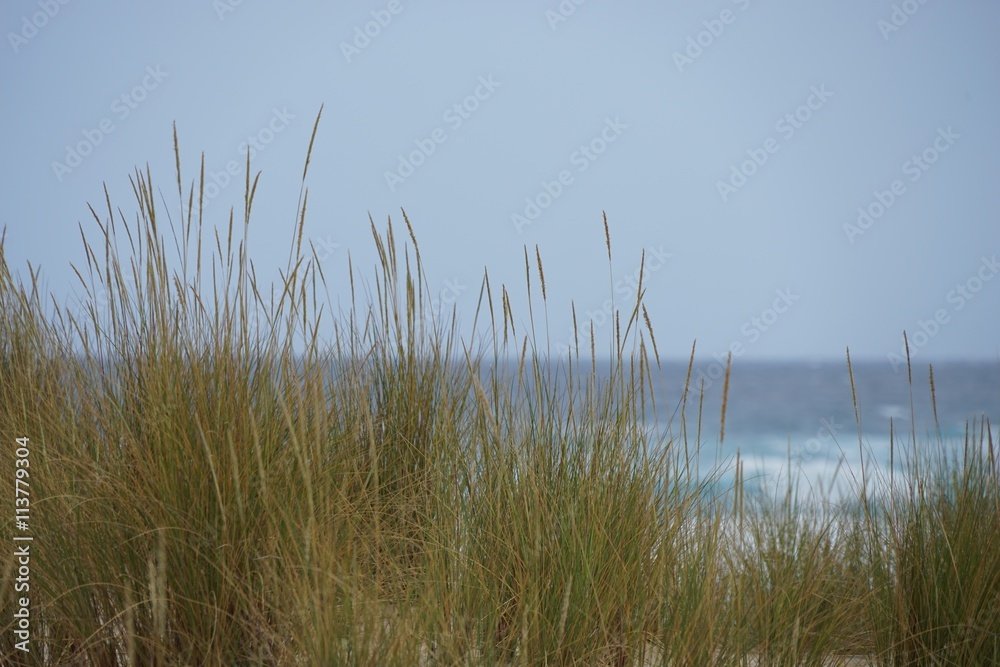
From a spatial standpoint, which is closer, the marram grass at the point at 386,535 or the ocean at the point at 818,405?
the marram grass at the point at 386,535

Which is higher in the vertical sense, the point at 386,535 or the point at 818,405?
the point at 386,535

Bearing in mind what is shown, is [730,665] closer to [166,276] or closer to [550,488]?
[550,488]

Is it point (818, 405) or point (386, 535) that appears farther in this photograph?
point (818, 405)

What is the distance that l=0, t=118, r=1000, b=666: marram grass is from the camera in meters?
1.47

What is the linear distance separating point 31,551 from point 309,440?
23.3 inches

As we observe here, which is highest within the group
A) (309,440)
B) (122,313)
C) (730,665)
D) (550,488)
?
(122,313)

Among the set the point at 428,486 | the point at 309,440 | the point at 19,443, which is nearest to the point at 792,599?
the point at 428,486

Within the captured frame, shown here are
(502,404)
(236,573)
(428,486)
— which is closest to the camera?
(236,573)

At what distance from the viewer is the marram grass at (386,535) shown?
4.81 ft

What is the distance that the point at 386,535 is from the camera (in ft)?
6.29

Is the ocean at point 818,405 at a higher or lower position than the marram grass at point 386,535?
lower

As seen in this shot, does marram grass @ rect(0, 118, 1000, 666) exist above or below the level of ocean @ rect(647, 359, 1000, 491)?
above

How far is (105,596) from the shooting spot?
5.09ft

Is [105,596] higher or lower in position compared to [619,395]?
lower
